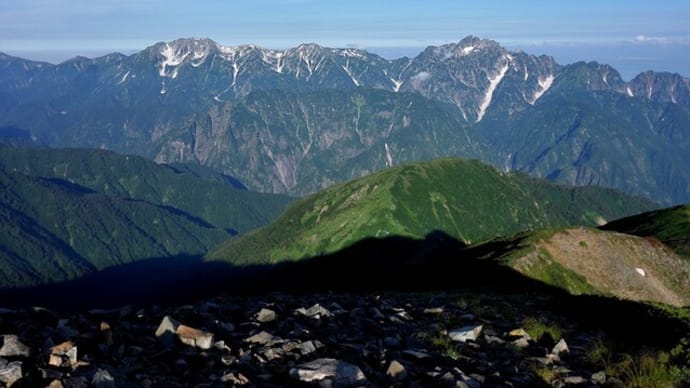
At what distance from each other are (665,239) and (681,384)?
482 ft

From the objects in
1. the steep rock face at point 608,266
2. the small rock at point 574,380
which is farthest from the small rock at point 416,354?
the steep rock face at point 608,266

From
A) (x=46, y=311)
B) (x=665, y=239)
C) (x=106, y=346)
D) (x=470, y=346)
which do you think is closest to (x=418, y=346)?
(x=470, y=346)

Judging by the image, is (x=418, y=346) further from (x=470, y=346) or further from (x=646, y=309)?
(x=646, y=309)

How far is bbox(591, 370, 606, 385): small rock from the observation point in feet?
51.0

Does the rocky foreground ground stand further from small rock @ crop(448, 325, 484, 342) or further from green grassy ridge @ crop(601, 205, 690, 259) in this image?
green grassy ridge @ crop(601, 205, 690, 259)

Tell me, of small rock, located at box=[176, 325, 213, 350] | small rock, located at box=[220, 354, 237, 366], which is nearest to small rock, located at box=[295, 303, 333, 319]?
small rock, located at box=[176, 325, 213, 350]

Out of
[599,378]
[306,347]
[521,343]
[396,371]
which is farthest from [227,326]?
[599,378]

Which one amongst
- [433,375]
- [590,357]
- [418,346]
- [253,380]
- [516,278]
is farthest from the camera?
[516,278]

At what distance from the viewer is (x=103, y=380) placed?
41.2ft

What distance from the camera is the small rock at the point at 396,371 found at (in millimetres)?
14907

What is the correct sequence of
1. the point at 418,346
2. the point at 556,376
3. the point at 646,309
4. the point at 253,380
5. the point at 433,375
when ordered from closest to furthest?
the point at 253,380 < the point at 433,375 < the point at 556,376 < the point at 418,346 < the point at 646,309

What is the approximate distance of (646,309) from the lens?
75.0 feet

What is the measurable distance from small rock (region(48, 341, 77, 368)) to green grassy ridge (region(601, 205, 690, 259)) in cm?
13212

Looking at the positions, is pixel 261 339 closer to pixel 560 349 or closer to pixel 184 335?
pixel 184 335
